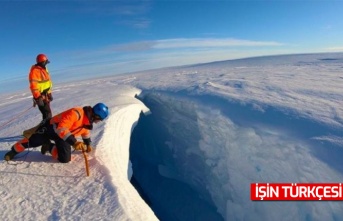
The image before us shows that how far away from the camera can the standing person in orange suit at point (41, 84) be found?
15.8 feet

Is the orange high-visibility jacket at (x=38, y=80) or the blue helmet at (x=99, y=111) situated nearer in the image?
the blue helmet at (x=99, y=111)

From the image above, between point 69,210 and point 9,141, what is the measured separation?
2.64 m

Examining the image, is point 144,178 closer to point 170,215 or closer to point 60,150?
point 170,215

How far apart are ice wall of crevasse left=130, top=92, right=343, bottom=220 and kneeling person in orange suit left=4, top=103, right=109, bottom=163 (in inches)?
107

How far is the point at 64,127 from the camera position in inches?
137

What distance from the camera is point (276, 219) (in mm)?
4836

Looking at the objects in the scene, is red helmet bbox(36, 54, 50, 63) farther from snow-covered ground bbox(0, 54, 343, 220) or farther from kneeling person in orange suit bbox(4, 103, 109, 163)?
kneeling person in orange suit bbox(4, 103, 109, 163)

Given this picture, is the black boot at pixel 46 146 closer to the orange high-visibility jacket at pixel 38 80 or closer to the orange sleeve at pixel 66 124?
the orange sleeve at pixel 66 124

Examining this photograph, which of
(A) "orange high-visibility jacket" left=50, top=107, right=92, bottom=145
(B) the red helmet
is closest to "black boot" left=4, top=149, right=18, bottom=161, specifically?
(A) "orange high-visibility jacket" left=50, top=107, right=92, bottom=145

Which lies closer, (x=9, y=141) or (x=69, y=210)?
(x=69, y=210)

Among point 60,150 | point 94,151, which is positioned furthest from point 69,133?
point 94,151

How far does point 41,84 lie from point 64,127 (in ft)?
6.32

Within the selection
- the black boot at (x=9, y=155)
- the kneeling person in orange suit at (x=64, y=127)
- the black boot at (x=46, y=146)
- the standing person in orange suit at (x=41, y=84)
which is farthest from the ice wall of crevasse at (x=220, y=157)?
the black boot at (x=9, y=155)

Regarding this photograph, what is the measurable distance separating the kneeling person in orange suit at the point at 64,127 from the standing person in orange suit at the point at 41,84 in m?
1.18
